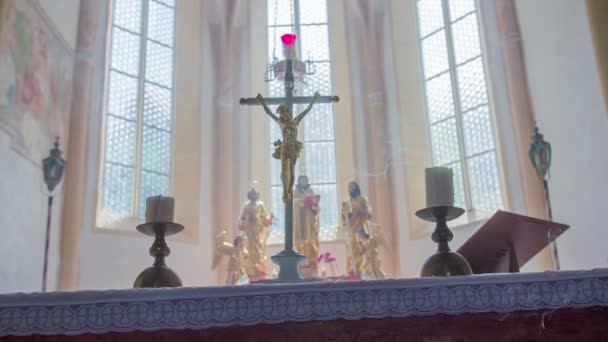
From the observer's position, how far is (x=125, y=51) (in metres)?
9.18

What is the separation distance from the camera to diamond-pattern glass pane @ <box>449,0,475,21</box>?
30.6 ft

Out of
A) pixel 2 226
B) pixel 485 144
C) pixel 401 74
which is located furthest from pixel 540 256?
pixel 2 226

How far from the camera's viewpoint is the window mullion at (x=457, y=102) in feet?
28.7

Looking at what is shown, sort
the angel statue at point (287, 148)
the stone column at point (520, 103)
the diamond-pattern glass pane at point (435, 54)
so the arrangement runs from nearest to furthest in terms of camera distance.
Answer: the angel statue at point (287, 148)
the stone column at point (520, 103)
the diamond-pattern glass pane at point (435, 54)

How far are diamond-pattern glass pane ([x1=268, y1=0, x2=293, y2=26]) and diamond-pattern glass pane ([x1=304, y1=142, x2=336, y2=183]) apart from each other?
7.11 ft

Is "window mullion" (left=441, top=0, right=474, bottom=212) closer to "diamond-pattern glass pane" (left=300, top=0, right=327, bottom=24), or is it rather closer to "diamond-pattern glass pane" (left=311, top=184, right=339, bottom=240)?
"diamond-pattern glass pane" (left=311, top=184, right=339, bottom=240)

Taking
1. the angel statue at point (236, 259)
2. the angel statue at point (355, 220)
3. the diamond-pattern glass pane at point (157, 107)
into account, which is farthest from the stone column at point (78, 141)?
the angel statue at point (355, 220)

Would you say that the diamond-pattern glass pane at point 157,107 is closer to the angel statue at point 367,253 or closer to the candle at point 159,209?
the angel statue at point 367,253

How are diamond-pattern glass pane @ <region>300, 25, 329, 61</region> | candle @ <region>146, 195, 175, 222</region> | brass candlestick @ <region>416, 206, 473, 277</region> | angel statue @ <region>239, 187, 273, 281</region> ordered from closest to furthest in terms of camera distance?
1. brass candlestick @ <region>416, 206, 473, 277</region>
2. candle @ <region>146, 195, 175, 222</region>
3. angel statue @ <region>239, 187, 273, 281</region>
4. diamond-pattern glass pane @ <region>300, 25, 329, 61</region>

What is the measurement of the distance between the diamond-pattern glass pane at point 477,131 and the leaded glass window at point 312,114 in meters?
2.00

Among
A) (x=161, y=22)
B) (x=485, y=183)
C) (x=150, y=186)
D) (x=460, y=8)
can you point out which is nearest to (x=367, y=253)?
(x=485, y=183)

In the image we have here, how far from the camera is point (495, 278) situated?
212 cm

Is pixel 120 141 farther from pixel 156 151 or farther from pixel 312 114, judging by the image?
pixel 312 114

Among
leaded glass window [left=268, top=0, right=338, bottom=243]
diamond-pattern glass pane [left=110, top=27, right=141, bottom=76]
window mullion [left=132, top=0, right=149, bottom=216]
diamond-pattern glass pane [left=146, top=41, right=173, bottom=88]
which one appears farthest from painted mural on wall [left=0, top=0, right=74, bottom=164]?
leaded glass window [left=268, top=0, right=338, bottom=243]
